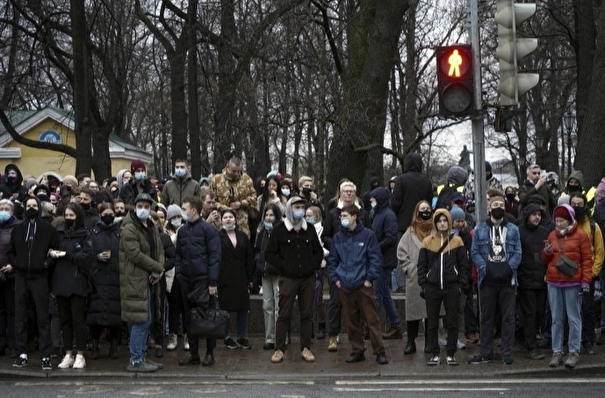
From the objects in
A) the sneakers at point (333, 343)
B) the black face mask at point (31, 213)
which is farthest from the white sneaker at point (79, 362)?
the sneakers at point (333, 343)

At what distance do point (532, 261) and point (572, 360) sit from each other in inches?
53.4

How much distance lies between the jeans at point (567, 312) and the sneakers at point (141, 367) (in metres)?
4.66

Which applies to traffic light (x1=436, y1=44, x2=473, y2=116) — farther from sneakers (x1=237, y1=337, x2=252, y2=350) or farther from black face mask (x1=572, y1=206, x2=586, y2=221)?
sneakers (x1=237, y1=337, x2=252, y2=350)

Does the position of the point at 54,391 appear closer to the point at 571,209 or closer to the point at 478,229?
the point at 478,229

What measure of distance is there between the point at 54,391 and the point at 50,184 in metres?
7.90

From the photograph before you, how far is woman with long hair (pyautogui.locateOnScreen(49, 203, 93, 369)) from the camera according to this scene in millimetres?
12781

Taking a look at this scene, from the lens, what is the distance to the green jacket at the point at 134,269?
1239 cm

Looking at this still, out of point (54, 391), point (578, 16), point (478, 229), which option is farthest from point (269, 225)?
point (578, 16)

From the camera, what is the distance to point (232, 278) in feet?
44.6

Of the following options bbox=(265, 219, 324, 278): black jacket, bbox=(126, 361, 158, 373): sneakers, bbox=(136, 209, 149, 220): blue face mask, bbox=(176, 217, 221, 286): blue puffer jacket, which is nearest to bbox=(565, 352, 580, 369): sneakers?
bbox=(265, 219, 324, 278): black jacket

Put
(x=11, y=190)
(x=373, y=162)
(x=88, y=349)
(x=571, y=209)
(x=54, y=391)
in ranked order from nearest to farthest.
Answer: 1. (x=54, y=391)
2. (x=571, y=209)
3. (x=88, y=349)
4. (x=11, y=190)
5. (x=373, y=162)

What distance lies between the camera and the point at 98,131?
95.7ft

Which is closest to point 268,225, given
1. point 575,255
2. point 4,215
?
point 4,215

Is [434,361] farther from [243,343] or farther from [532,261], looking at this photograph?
[243,343]
